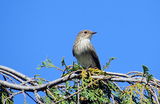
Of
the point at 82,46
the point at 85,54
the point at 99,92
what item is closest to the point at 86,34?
the point at 82,46

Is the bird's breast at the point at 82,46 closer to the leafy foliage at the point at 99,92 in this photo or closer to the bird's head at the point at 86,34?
the bird's head at the point at 86,34

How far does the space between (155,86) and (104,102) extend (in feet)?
2.04

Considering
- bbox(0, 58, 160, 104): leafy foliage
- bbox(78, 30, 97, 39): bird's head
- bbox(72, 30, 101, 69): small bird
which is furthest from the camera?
bbox(78, 30, 97, 39): bird's head

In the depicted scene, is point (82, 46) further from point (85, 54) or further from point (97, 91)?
point (97, 91)

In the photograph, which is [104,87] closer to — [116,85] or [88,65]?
[116,85]

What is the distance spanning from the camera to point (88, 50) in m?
9.06

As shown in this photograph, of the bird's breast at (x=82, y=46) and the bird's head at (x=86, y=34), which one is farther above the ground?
the bird's head at (x=86, y=34)

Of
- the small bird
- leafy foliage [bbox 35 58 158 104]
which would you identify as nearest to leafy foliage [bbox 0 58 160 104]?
leafy foliage [bbox 35 58 158 104]

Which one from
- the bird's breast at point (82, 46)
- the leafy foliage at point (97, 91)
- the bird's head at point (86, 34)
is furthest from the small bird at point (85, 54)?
the leafy foliage at point (97, 91)

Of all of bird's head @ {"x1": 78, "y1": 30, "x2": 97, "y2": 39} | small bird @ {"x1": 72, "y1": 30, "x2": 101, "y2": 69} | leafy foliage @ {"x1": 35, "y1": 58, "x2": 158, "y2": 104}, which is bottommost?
leafy foliage @ {"x1": 35, "y1": 58, "x2": 158, "y2": 104}

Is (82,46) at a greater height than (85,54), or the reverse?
(82,46)

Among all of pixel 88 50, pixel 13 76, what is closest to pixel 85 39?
pixel 88 50

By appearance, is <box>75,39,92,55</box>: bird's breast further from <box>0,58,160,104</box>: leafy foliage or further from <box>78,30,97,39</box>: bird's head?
<box>0,58,160,104</box>: leafy foliage

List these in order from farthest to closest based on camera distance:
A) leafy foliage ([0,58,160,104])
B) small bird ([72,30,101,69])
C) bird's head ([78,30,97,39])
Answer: bird's head ([78,30,97,39]), small bird ([72,30,101,69]), leafy foliage ([0,58,160,104])
